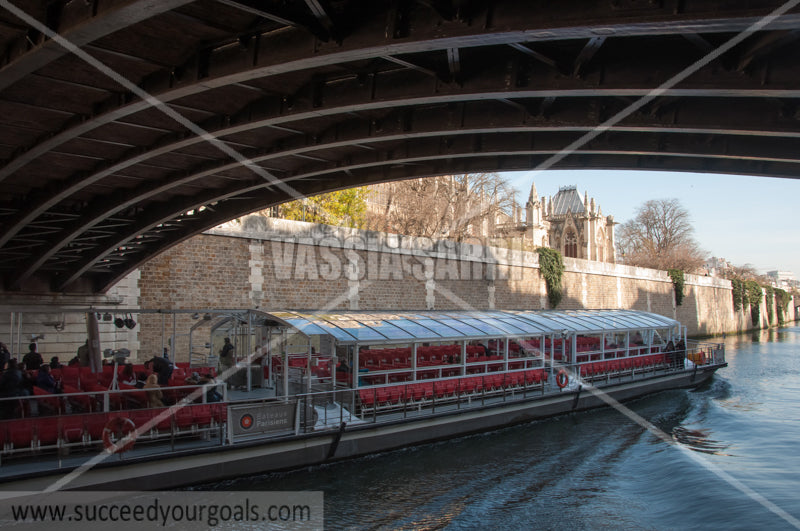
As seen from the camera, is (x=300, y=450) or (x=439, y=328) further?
(x=439, y=328)

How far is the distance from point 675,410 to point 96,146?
60.0 ft

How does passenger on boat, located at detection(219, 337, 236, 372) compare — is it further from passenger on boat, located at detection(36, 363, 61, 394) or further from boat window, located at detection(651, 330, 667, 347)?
boat window, located at detection(651, 330, 667, 347)

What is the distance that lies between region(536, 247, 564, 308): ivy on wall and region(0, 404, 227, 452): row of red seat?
3228 cm

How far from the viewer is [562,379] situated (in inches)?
725

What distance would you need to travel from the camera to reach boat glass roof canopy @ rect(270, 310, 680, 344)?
13906mm

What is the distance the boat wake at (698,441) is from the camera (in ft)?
50.4

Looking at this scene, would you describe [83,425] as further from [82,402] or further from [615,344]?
[615,344]

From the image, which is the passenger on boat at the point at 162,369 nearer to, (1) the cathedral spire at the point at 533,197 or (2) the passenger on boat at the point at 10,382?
(2) the passenger on boat at the point at 10,382

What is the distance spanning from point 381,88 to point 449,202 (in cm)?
3312

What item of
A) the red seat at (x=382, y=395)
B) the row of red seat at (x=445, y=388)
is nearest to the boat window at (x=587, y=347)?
the row of red seat at (x=445, y=388)

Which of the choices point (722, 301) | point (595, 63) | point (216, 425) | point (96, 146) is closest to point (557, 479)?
point (216, 425)

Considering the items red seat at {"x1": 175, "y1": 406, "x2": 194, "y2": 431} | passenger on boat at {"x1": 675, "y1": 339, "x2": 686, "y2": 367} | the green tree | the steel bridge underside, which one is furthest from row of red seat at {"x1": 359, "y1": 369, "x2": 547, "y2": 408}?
the green tree

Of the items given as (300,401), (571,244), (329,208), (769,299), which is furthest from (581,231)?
(300,401)

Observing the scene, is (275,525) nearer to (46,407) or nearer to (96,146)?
(46,407)
